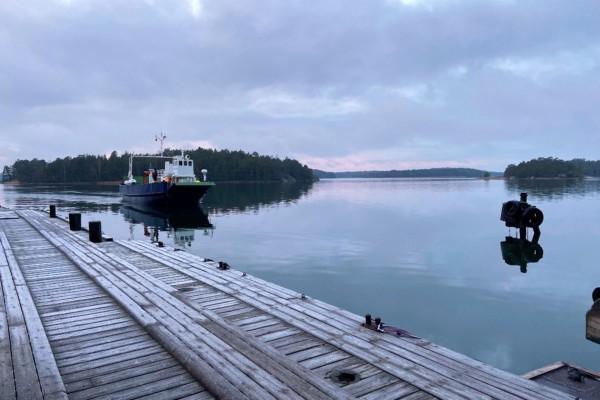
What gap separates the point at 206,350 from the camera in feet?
13.7

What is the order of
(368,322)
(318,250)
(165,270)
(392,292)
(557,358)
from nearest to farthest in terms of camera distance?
1. (368,322)
2. (557,358)
3. (165,270)
4. (392,292)
5. (318,250)

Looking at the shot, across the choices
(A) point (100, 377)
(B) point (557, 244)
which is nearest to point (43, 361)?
(A) point (100, 377)

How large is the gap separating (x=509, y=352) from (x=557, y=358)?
754 millimetres

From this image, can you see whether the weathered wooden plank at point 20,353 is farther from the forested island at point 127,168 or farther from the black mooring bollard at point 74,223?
the forested island at point 127,168

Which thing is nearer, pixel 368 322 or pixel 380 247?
pixel 368 322

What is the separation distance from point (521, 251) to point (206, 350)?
17.2 metres

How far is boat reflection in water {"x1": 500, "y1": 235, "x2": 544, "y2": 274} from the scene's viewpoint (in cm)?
1549

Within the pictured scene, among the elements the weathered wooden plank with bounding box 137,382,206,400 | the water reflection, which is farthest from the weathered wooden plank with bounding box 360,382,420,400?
the water reflection

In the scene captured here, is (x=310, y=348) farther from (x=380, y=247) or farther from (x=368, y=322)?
(x=380, y=247)

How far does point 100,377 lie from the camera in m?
3.72

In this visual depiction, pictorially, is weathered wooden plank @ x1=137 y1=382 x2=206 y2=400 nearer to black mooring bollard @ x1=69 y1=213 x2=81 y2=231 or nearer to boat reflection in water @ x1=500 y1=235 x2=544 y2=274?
boat reflection in water @ x1=500 y1=235 x2=544 y2=274

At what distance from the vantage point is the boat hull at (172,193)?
32531 millimetres

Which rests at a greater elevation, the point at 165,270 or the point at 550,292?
the point at 165,270

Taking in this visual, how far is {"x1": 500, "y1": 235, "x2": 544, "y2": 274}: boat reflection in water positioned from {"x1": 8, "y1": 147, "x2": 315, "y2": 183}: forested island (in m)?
98.2
